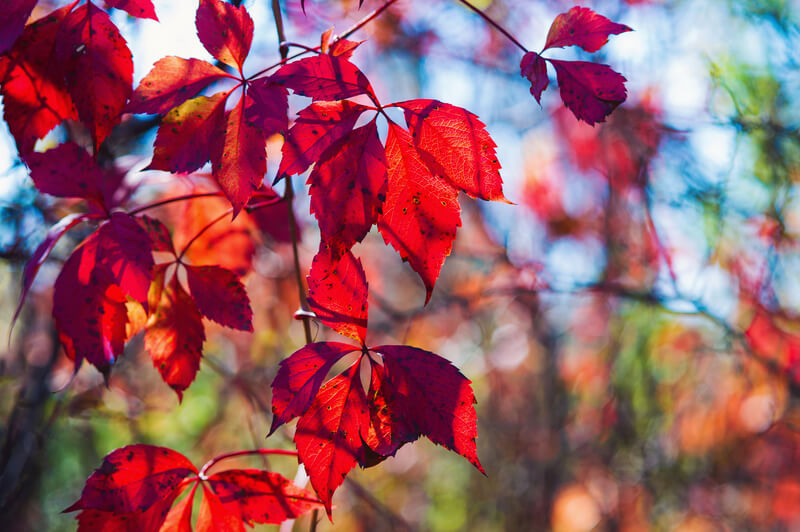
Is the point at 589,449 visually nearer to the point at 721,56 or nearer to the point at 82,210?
the point at 721,56

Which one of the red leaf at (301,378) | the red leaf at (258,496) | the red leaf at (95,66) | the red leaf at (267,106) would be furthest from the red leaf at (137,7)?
the red leaf at (258,496)

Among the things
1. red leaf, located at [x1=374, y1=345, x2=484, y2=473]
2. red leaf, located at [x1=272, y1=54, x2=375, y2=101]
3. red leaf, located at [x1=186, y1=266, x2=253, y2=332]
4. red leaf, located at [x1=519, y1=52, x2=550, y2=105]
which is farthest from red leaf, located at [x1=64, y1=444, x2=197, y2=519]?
red leaf, located at [x1=519, y1=52, x2=550, y2=105]

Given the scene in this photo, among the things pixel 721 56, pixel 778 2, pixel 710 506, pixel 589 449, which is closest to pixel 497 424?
pixel 589 449

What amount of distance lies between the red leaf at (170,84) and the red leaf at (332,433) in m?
0.29

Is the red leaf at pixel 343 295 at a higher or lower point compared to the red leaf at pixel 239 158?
lower

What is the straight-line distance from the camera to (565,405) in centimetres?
243

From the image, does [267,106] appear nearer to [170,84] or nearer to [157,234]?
[170,84]

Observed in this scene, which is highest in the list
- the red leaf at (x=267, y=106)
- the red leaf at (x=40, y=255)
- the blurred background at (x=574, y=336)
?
the red leaf at (x=267, y=106)

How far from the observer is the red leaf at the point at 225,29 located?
0.50 metres

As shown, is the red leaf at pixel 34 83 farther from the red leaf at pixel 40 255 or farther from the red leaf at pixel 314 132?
the red leaf at pixel 314 132

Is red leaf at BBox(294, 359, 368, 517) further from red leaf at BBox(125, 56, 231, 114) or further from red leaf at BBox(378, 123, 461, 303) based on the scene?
red leaf at BBox(125, 56, 231, 114)

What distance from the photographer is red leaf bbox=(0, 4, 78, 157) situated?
533 millimetres

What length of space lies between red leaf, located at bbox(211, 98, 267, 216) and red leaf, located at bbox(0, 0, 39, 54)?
20cm

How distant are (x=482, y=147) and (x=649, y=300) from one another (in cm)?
122
